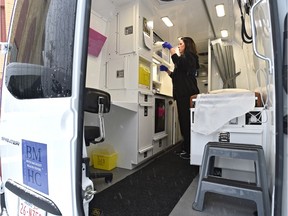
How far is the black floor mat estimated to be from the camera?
4.70 ft

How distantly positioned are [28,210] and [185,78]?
2599 mm

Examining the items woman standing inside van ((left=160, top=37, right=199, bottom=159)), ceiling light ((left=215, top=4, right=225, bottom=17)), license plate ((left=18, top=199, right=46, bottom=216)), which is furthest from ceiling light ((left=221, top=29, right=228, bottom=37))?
license plate ((left=18, top=199, right=46, bottom=216))

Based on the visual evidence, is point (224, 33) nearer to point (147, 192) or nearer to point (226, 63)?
point (226, 63)

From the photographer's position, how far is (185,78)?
2953 millimetres

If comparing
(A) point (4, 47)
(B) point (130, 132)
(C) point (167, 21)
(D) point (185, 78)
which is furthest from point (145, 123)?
(C) point (167, 21)

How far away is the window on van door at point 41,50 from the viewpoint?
2.28ft

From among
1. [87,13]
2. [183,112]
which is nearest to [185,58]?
[183,112]

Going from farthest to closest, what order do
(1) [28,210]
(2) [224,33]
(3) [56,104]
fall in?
(2) [224,33]
(1) [28,210]
(3) [56,104]

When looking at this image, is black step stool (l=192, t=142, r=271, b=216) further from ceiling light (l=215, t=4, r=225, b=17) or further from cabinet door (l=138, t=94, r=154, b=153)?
ceiling light (l=215, t=4, r=225, b=17)

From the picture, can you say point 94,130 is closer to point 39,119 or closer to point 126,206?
point 126,206

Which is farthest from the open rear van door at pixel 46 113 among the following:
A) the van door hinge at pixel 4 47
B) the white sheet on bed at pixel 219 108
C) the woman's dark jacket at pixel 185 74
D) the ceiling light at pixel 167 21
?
the ceiling light at pixel 167 21

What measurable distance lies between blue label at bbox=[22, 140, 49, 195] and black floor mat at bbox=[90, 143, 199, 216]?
0.69 metres

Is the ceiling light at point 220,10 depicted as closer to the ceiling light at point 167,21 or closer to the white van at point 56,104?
the ceiling light at point 167,21

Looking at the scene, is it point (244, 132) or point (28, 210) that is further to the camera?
point (244, 132)
